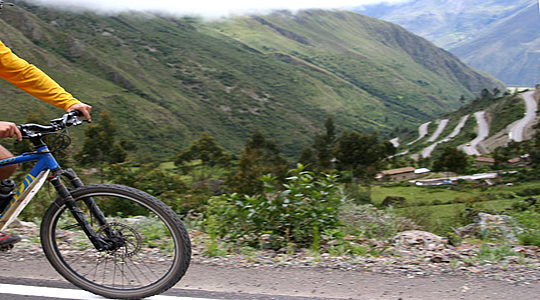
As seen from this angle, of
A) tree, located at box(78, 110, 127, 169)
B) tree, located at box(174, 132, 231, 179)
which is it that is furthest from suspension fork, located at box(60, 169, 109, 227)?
tree, located at box(174, 132, 231, 179)

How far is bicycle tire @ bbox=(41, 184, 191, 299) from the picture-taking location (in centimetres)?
291

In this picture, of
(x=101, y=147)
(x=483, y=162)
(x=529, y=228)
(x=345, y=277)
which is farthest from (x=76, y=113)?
(x=483, y=162)

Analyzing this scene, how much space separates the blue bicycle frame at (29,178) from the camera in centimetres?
298

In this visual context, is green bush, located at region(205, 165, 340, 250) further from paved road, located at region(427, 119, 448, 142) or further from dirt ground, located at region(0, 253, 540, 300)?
paved road, located at region(427, 119, 448, 142)

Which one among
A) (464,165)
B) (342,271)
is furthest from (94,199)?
(464,165)

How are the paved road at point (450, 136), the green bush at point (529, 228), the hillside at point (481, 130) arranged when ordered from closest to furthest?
the green bush at point (529, 228) → the hillside at point (481, 130) → the paved road at point (450, 136)

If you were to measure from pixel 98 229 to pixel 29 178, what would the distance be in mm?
549

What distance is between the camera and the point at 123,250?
3.11 meters

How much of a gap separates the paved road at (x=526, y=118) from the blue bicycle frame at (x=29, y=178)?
113712 millimetres

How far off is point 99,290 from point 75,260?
13.4 inches

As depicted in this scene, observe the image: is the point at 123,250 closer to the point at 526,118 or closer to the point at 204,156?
the point at 204,156

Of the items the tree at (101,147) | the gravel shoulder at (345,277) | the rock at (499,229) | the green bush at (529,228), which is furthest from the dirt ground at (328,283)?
the tree at (101,147)

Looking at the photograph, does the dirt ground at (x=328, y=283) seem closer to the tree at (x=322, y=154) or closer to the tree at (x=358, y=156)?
the tree at (x=358, y=156)

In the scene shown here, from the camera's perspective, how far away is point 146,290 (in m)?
2.96
